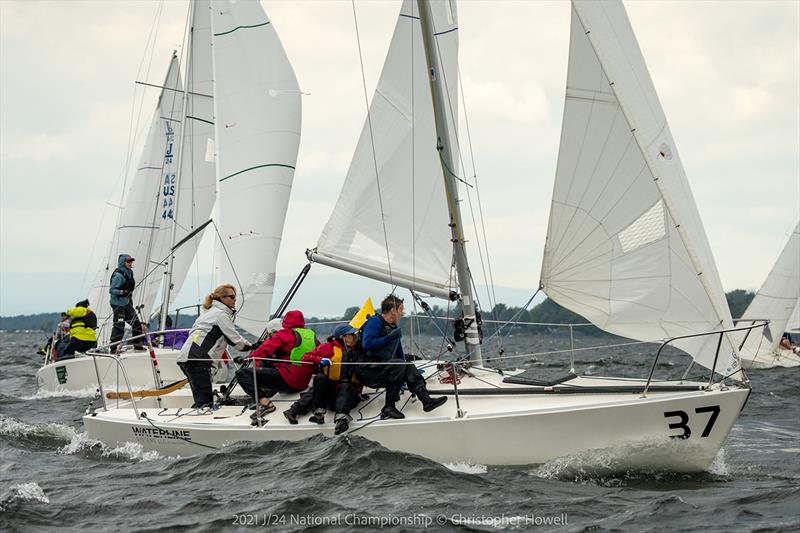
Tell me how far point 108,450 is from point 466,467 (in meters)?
3.90

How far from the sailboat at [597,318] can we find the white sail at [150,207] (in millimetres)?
10373

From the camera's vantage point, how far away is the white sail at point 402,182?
1022cm

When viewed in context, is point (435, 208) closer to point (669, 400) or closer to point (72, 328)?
point (669, 400)

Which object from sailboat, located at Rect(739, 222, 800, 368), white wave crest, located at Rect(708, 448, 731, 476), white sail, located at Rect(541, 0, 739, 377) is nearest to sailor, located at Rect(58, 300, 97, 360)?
white sail, located at Rect(541, 0, 739, 377)

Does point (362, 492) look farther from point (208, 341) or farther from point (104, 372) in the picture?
point (104, 372)

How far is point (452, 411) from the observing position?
8.07 metres

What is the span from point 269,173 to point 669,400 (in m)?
7.23

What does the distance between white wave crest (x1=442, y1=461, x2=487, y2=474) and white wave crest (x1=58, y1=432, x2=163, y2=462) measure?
2993 mm

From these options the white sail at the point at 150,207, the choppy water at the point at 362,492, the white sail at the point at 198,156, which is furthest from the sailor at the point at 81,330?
the choppy water at the point at 362,492

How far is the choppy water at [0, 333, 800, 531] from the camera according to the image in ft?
20.0

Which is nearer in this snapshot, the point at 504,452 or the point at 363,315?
the point at 504,452

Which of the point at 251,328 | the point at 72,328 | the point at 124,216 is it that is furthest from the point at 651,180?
the point at 124,216

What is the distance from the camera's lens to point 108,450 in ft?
30.5

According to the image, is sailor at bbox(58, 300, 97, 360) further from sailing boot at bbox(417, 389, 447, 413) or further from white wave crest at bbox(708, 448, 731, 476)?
white wave crest at bbox(708, 448, 731, 476)
